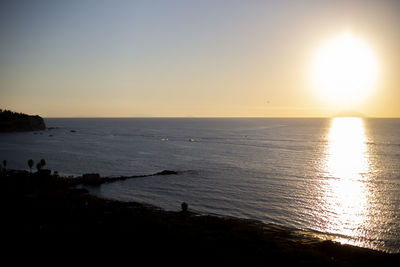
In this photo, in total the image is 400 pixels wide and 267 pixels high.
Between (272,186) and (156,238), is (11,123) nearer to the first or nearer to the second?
(272,186)

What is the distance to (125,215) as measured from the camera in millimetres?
36875

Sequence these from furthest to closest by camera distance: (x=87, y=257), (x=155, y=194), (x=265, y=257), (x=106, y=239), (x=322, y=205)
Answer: (x=155, y=194)
(x=322, y=205)
(x=106, y=239)
(x=265, y=257)
(x=87, y=257)

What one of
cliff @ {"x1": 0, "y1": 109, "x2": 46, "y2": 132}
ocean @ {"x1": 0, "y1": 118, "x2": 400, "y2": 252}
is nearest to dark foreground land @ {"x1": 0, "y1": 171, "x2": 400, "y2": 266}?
ocean @ {"x1": 0, "y1": 118, "x2": 400, "y2": 252}

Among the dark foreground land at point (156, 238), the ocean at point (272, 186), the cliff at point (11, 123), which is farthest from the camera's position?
the cliff at point (11, 123)

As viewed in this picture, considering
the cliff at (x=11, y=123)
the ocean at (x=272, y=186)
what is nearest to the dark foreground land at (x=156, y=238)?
the ocean at (x=272, y=186)

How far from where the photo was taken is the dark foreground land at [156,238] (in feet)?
81.4

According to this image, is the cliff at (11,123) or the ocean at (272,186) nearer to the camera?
the ocean at (272,186)

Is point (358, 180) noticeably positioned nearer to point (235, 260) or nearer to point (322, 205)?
point (322, 205)

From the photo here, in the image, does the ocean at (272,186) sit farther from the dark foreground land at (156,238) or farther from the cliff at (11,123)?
the cliff at (11,123)

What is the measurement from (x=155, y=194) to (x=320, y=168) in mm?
50610

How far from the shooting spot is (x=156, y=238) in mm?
28938

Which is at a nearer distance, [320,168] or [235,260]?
[235,260]

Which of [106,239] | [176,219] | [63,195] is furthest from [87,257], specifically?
[63,195]

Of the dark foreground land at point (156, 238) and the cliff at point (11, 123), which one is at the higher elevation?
the cliff at point (11, 123)
